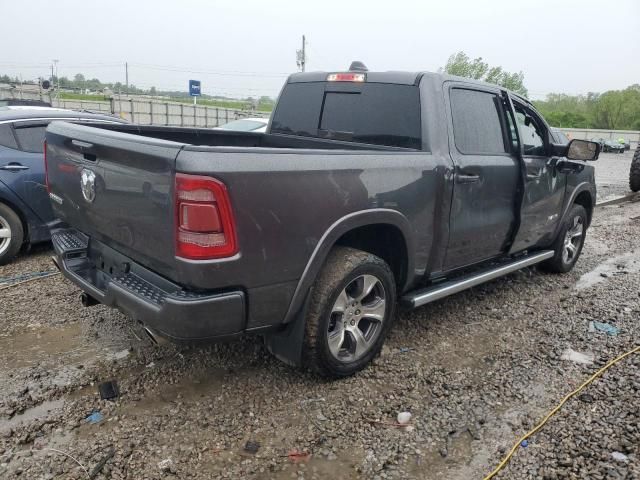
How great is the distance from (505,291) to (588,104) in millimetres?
90160

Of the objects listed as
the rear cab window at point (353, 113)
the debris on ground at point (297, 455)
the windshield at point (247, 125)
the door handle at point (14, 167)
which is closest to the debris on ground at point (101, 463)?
the debris on ground at point (297, 455)

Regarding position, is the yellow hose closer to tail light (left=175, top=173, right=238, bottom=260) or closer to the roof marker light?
Result: tail light (left=175, top=173, right=238, bottom=260)

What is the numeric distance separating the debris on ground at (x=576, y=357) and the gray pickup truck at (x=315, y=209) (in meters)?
0.80

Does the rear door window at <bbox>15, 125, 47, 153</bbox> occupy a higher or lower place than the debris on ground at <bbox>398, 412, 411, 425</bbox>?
higher

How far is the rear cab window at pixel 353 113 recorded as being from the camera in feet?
12.0

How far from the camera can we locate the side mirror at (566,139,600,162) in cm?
469

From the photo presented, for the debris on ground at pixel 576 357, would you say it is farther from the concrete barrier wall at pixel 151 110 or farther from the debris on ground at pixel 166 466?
the concrete barrier wall at pixel 151 110

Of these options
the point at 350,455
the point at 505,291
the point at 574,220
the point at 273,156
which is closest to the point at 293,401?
the point at 350,455

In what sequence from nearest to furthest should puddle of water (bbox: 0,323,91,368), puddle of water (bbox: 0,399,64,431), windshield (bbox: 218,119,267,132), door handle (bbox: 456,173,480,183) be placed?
puddle of water (bbox: 0,399,64,431), puddle of water (bbox: 0,323,91,368), door handle (bbox: 456,173,480,183), windshield (bbox: 218,119,267,132)

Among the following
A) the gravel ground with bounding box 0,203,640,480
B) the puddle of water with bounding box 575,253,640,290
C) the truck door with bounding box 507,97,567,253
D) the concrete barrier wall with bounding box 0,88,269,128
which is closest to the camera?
the gravel ground with bounding box 0,203,640,480

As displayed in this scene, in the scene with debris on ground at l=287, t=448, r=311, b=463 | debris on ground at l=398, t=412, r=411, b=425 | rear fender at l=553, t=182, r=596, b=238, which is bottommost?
debris on ground at l=287, t=448, r=311, b=463

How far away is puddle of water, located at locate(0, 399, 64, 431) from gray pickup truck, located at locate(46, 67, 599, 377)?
638 mm

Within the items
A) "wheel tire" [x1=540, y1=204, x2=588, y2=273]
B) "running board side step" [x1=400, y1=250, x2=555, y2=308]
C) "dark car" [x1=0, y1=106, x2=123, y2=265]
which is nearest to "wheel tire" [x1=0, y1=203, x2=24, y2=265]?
"dark car" [x1=0, y1=106, x2=123, y2=265]

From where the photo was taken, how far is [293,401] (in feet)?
10.3
